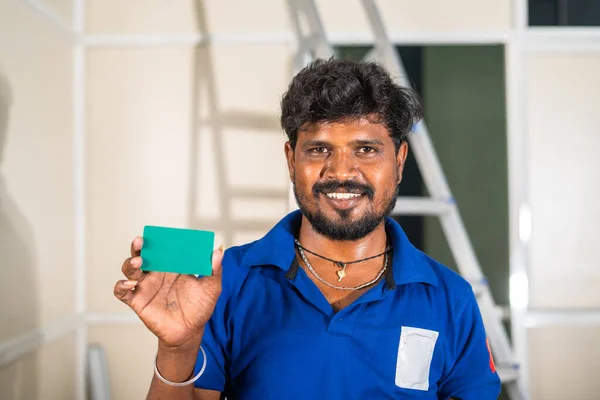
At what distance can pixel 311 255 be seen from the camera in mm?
1347

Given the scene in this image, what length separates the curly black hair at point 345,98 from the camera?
4.12 feet

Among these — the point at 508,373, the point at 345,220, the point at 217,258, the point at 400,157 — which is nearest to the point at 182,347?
the point at 217,258

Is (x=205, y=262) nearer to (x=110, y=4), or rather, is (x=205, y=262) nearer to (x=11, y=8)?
(x=11, y=8)

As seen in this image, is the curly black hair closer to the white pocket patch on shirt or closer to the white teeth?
the white teeth

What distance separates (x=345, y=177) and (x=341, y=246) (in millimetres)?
195

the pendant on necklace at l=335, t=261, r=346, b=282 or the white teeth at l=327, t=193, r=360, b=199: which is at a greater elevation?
the white teeth at l=327, t=193, r=360, b=199

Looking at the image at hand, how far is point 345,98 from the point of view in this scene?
125 cm

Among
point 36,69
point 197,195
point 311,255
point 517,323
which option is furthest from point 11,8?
point 517,323

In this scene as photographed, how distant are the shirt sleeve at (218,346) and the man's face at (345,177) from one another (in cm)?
26

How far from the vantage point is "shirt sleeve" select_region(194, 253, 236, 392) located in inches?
47.9

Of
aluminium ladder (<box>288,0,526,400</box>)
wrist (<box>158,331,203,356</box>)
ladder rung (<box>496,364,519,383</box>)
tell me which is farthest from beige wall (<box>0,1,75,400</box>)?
ladder rung (<box>496,364,519,383</box>)

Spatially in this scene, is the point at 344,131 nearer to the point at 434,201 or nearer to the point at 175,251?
the point at 175,251

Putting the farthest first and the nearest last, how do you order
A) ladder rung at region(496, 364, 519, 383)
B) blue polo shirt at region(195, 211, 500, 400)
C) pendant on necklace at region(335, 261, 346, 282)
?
ladder rung at region(496, 364, 519, 383), pendant on necklace at region(335, 261, 346, 282), blue polo shirt at region(195, 211, 500, 400)

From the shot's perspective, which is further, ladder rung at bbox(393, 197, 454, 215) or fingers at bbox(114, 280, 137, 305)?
ladder rung at bbox(393, 197, 454, 215)
